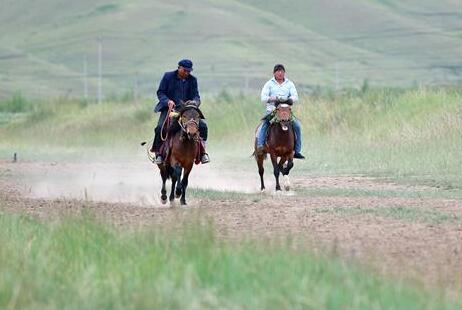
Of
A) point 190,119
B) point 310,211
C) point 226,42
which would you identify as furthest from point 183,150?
point 226,42

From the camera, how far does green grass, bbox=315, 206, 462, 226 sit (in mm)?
18078

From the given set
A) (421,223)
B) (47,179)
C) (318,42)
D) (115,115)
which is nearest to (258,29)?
(318,42)

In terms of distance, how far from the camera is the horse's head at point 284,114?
25203 mm

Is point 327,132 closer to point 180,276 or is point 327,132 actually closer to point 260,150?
point 260,150

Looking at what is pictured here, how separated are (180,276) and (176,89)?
36.9 ft

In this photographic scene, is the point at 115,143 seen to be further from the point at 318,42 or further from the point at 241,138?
the point at 318,42

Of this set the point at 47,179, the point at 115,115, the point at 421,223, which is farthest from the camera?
the point at 115,115

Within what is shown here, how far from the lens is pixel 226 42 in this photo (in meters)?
148

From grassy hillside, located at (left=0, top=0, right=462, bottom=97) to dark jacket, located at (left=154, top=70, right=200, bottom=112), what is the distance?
331ft

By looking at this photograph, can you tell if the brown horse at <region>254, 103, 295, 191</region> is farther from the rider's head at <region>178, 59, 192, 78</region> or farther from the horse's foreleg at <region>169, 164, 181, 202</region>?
the horse's foreleg at <region>169, 164, 181, 202</region>

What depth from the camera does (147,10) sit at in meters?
163

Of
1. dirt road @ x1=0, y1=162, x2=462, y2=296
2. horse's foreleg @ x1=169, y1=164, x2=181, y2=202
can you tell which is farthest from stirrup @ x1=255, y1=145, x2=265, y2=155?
horse's foreleg @ x1=169, y1=164, x2=181, y2=202

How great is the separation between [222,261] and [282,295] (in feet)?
5.09

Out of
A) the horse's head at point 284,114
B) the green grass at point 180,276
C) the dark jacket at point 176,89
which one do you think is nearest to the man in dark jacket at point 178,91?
the dark jacket at point 176,89
